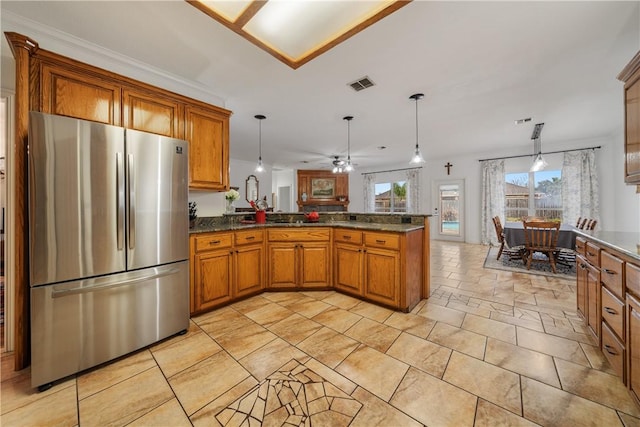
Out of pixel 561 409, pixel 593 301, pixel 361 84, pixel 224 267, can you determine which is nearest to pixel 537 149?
pixel 593 301

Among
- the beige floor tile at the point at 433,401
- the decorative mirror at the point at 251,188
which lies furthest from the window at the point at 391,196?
the beige floor tile at the point at 433,401

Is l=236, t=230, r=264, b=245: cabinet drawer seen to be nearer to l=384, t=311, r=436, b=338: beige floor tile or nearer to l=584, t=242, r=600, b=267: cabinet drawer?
l=384, t=311, r=436, b=338: beige floor tile

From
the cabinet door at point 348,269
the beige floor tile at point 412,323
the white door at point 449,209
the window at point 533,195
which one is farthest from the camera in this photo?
the white door at point 449,209

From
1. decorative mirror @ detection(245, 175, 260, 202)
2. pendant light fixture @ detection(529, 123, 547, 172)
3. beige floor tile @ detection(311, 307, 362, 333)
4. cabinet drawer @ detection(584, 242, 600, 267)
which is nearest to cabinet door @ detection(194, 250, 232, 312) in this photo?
beige floor tile @ detection(311, 307, 362, 333)

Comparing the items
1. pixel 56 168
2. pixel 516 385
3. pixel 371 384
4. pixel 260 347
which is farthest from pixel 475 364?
pixel 56 168

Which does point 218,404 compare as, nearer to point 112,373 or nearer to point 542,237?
point 112,373

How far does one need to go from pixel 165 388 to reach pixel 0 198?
17.6 feet

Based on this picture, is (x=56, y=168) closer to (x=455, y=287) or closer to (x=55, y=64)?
(x=55, y=64)

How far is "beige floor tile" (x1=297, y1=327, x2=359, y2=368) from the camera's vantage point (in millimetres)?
1827

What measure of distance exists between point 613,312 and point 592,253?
537 millimetres

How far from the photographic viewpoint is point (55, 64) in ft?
6.10

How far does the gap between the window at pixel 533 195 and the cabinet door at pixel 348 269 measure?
571cm

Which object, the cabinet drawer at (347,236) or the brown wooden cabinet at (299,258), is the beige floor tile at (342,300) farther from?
the cabinet drawer at (347,236)

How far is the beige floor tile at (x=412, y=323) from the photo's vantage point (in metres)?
2.21
